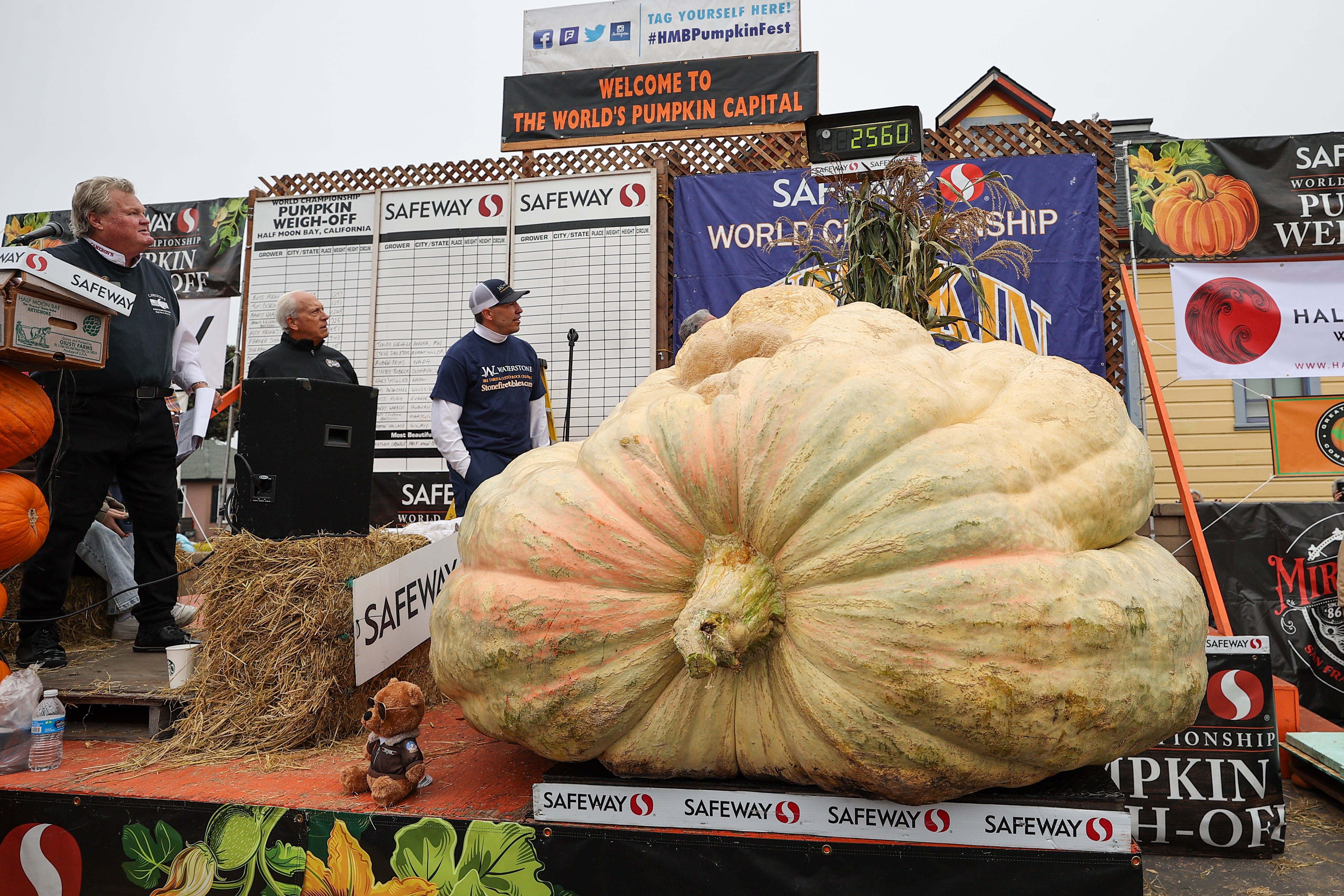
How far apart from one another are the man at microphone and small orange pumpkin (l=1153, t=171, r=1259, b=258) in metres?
5.74

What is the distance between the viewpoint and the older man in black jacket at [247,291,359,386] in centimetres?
363

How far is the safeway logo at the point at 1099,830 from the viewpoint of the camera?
1.27 m

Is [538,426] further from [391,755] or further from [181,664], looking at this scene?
[391,755]

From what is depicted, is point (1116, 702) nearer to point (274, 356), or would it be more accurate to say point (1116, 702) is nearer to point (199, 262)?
point (274, 356)

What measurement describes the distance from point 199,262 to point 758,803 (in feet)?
26.2

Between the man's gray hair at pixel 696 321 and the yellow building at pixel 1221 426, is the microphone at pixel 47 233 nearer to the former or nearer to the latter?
the man's gray hair at pixel 696 321

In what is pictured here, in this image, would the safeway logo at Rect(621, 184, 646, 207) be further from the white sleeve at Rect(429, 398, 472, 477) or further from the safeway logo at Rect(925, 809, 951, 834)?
the safeway logo at Rect(925, 809, 951, 834)

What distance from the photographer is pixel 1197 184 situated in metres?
5.49

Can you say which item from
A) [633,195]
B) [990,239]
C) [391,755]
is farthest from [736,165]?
[391,755]

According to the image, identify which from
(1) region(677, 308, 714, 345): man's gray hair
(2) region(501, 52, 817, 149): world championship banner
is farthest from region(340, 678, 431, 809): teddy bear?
(2) region(501, 52, 817, 149): world championship banner

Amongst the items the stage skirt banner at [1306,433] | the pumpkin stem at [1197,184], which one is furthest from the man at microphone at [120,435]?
the stage skirt banner at [1306,433]

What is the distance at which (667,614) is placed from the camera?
1.36 metres

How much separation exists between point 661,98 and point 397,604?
596cm

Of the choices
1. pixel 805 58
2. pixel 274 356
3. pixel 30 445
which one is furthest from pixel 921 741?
pixel 805 58
